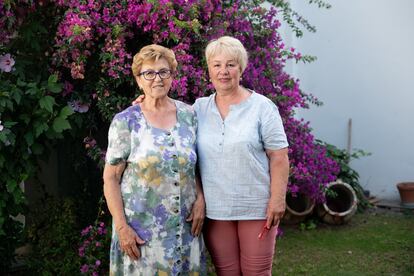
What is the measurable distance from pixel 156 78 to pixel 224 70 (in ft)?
1.14

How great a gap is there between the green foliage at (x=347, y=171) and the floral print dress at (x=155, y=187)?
4017 millimetres

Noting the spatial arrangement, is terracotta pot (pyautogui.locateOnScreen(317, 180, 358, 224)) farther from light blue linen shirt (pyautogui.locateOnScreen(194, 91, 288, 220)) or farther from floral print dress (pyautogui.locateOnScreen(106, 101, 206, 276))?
floral print dress (pyautogui.locateOnScreen(106, 101, 206, 276))

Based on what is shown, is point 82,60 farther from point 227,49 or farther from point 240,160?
point 240,160

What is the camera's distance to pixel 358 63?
7.18m

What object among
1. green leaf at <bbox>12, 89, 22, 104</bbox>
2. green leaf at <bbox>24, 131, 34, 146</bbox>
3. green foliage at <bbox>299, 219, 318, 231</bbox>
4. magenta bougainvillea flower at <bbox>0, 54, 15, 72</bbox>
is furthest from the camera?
green foliage at <bbox>299, 219, 318, 231</bbox>

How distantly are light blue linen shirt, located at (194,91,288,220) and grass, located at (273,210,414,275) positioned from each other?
206 centimetres

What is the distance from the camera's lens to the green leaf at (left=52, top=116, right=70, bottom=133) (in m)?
3.58

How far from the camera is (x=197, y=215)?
3018mm

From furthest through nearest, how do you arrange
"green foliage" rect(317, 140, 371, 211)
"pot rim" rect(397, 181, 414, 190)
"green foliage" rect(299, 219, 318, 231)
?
"pot rim" rect(397, 181, 414, 190) → "green foliage" rect(317, 140, 371, 211) → "green foliage" rect(299, 219, 318, 231)

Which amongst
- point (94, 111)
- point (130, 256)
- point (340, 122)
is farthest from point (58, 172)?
point (340, 122)

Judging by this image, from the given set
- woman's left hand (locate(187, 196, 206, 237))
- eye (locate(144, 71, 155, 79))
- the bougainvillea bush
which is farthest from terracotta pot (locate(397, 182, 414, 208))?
eye (locate(144, 71, 155, 79))

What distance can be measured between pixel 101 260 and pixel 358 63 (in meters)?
4.41

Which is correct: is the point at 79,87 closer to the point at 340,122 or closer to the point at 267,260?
the point at 267,260

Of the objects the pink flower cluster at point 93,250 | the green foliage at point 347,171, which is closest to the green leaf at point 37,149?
the pink flower cluster at point 93,250
